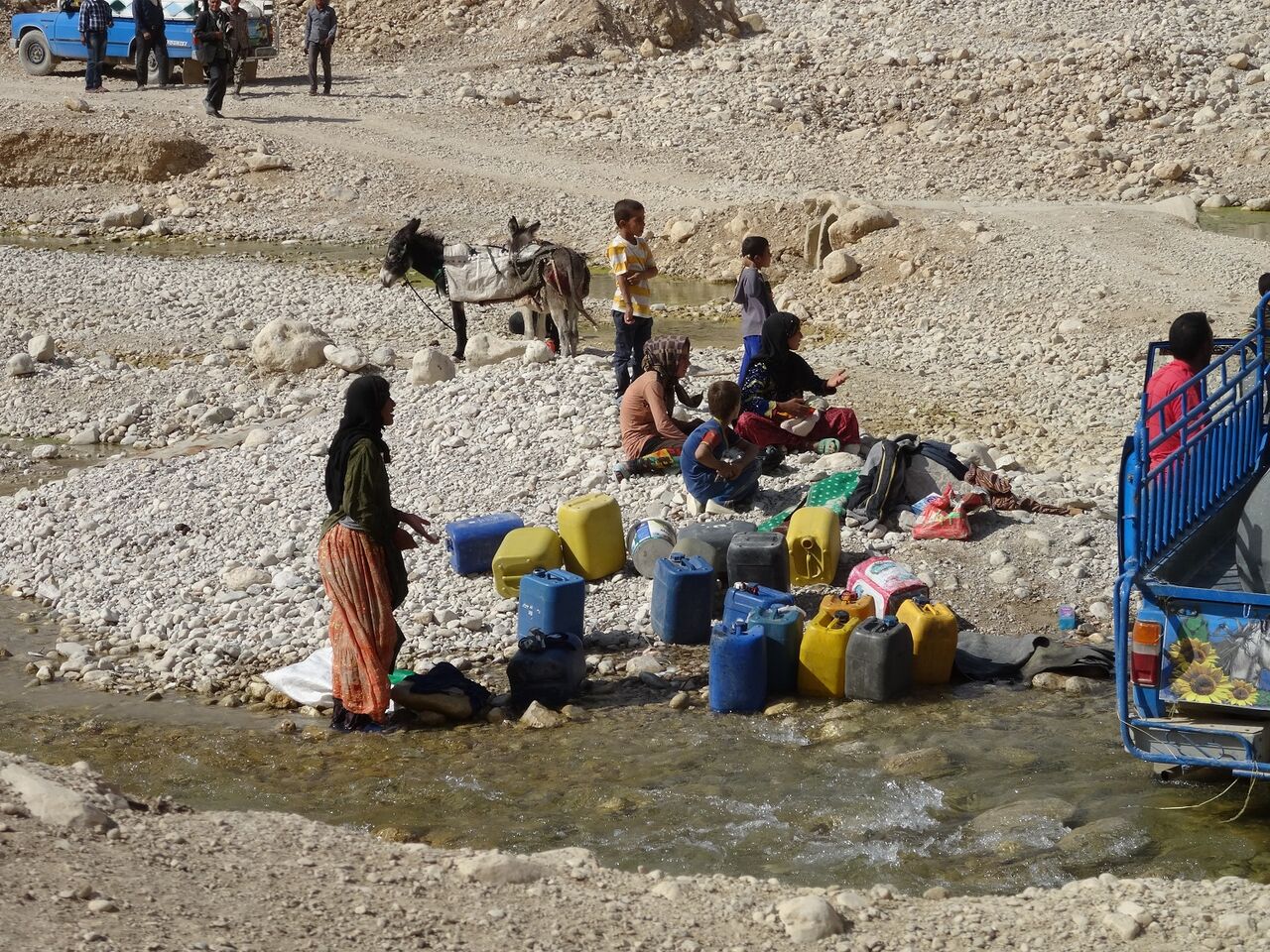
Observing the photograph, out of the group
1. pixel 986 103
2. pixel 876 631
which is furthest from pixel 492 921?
pixel 986 103

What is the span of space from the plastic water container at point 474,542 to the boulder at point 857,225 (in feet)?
31.1

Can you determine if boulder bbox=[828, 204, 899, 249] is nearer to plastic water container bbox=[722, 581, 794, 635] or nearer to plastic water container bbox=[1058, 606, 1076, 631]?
plastic water container bbox=[1058, 606, 1076, 631]

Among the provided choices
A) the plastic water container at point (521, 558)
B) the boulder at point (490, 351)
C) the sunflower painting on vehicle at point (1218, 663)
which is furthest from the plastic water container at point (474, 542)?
the sunflower painting on vehicle at point (1218, 663)

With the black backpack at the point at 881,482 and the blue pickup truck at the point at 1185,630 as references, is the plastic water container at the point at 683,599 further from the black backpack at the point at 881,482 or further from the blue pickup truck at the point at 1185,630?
the blue pickup truck at the point at 1185,630

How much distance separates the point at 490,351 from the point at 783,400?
3577 millimetres

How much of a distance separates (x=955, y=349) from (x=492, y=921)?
9.95m

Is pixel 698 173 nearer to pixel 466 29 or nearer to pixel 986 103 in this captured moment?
pixel 986 103

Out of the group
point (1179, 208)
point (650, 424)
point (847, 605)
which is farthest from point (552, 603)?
point (1179, 208)

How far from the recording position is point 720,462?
Result: 850cm

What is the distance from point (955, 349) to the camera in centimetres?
1369

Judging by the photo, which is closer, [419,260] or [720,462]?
[720,462]

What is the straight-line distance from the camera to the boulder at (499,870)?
4.90 meters

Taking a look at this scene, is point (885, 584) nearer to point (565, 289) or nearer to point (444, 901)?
point (444, 901)

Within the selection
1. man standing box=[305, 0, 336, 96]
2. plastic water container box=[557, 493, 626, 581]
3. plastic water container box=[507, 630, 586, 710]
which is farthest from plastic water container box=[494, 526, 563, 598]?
man standing box=[305, 0, 336, 96]
